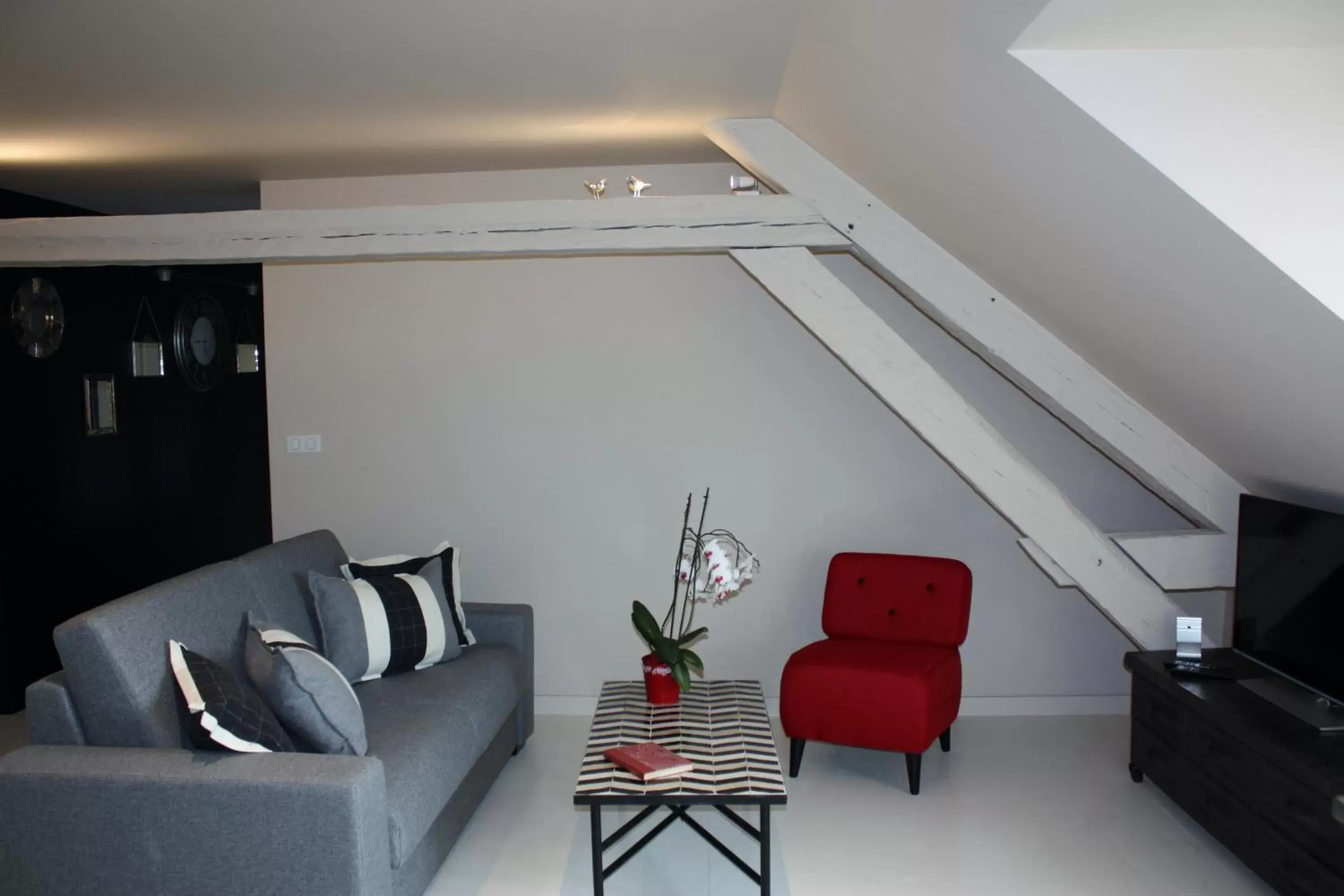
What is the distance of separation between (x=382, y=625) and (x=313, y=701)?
3.10 feet

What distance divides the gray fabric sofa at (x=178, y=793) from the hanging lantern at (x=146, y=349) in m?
3.02

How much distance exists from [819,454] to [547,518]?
1.30 metres

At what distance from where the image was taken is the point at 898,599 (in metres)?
4.07

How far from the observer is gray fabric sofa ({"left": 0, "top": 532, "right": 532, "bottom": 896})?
2303mm

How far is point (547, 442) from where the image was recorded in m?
4.55

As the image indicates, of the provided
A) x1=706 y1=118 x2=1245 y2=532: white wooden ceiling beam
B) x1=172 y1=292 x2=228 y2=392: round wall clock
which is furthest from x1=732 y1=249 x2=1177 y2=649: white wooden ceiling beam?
x1=172 y1=292 x2=228 y2=392: round wall clock

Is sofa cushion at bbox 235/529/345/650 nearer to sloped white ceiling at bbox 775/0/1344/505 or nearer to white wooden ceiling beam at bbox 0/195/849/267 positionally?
white wooden ceiling beam at bbox 0/195/849/267

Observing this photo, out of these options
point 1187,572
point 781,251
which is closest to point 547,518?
point 781,251

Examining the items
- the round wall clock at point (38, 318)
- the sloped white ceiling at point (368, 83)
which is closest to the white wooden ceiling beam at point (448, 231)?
the sloped white ceiling at point (368, 83)

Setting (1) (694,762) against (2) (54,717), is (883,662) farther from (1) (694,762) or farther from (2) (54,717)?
(2) (54,717)

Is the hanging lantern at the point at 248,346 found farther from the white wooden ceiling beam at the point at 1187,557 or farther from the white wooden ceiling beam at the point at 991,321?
the white wooden ceiling beam at the point at 1187,557

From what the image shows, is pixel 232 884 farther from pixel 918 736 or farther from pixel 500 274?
pixel 500 274

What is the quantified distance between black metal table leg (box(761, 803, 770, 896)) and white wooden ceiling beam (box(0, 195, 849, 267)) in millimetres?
2000

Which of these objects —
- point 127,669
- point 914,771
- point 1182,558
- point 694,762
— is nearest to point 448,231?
point 127,669
